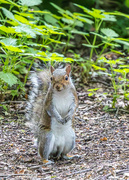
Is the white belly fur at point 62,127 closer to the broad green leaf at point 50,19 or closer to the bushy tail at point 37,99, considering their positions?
the bushy tail at point 37,99

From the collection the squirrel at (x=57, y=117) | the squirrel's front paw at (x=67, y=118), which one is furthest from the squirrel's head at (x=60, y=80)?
the squirrel's front paw at (x=67, y=118)

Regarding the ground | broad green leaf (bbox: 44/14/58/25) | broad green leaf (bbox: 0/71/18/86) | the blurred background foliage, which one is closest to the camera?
the ground

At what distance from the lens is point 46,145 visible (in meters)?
3.71

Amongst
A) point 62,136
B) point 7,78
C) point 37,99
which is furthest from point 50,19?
point 62,136

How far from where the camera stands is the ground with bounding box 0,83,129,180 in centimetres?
338

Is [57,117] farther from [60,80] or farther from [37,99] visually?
[37,99]

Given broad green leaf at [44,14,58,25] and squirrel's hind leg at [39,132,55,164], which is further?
broad green leaf at [44,14,58,25]

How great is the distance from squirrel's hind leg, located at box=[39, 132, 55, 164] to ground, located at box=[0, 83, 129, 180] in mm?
79

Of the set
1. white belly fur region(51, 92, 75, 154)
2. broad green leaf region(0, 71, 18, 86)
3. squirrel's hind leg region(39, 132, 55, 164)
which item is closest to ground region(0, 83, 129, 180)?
squirrel's hind leg region(39, 132, 55, 164)

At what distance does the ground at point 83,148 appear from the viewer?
3375 mm

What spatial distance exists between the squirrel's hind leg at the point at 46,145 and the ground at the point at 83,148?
79 mm

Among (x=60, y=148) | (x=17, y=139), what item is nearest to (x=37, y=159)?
(x=60, y=148)

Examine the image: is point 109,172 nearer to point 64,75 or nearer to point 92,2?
point 64,75

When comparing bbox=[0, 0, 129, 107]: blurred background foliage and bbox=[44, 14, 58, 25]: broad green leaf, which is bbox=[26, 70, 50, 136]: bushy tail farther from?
bbox=[44, 14, 58, 25]: broad green leaf
